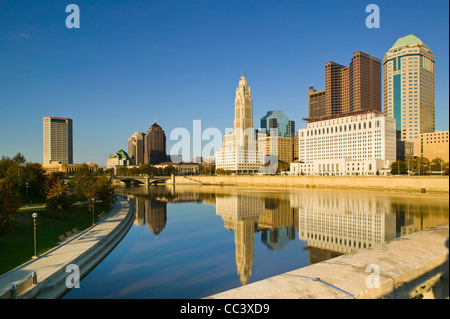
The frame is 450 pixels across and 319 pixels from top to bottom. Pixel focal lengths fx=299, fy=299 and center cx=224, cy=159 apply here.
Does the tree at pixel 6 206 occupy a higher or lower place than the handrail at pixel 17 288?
A: higher

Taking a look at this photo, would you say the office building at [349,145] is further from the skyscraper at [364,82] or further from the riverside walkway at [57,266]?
the riverside walkway at [57,266]

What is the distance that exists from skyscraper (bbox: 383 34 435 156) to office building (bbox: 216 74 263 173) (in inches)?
3098

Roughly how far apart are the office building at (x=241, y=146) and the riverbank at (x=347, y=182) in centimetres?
4568

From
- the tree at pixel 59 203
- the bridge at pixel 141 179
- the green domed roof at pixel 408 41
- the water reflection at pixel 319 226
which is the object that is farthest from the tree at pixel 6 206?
the green domed roof at pixel 408 41

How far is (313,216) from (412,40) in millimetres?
157037

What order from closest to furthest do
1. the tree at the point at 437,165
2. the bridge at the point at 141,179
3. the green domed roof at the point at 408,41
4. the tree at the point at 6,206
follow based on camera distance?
the tree at the point at 6,206 → the tree at the point at 437,165 → the bridge at the point at 141,179 → the green domed roof at the point at 408,41

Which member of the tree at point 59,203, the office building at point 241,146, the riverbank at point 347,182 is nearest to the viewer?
the tree at point 59,203

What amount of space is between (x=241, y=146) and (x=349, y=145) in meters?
70.6

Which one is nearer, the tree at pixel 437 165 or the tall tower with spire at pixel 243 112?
the tree at pixel 437 165

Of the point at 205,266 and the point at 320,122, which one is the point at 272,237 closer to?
the point at 205,266

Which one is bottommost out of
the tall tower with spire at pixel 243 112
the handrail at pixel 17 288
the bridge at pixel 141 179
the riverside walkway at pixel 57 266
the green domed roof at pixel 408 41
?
A: the bridge at pixel 141 179

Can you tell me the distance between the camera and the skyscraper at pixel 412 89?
14738 centimetres
